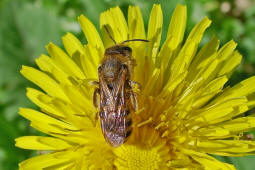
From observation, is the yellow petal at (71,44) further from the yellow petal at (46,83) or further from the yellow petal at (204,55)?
the yellow petal at (204,55)

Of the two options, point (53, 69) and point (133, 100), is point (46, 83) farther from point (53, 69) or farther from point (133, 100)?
point (133, 100)

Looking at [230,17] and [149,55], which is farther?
[230,17]

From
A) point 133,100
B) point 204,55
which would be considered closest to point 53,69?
point 133,100

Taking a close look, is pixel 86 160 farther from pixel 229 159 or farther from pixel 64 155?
pixel 229 159

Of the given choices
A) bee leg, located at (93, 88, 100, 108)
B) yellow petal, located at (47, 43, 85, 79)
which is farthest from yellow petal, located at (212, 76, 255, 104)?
yellow petal, located at (47, 43, 85, 79)

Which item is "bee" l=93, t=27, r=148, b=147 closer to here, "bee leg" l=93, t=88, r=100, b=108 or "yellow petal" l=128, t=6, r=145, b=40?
"bee leg" l=93, t=88, r=100, b=108

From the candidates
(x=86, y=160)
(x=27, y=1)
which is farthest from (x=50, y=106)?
(x=27, y=1)
